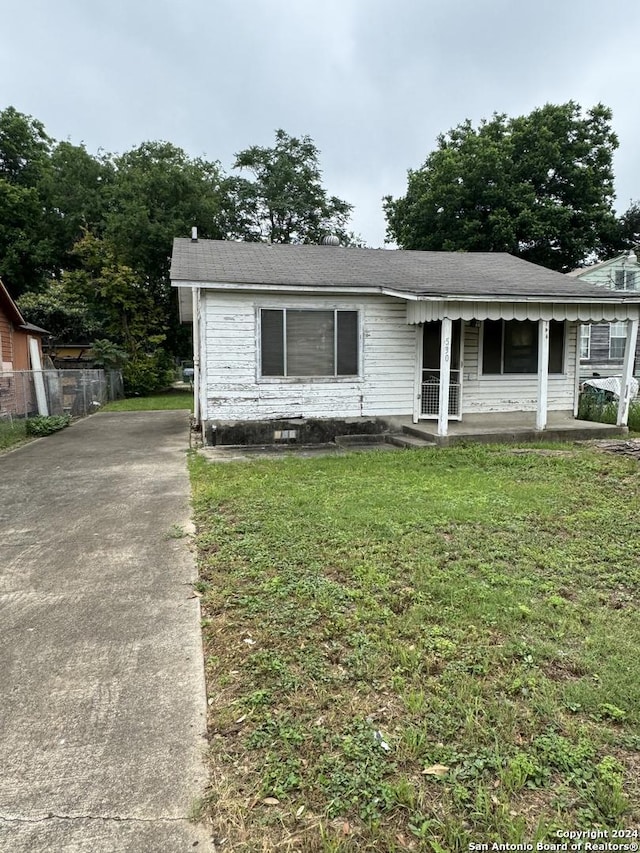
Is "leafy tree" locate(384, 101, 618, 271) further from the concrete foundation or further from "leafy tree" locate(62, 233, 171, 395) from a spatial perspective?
the concrete foundation

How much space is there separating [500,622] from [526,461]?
4901 mm

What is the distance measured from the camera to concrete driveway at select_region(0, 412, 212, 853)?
1690 mm

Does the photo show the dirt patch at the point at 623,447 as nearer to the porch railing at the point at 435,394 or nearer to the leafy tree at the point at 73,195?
the porch railing at the point at 435,394

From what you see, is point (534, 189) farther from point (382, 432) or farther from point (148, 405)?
point (382, 432)

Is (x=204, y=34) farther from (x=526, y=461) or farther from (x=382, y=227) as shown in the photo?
(x=382, y=227)

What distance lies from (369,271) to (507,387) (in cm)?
360

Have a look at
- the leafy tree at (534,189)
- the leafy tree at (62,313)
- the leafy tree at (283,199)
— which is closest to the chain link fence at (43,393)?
the leafy tree at (62,313)

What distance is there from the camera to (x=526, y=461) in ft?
24.0

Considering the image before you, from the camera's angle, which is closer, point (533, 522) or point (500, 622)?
point (500, 622)

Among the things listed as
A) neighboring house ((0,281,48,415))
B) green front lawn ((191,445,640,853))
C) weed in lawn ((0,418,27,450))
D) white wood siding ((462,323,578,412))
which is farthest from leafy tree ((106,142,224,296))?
green front lawn ((191,445,640,853))

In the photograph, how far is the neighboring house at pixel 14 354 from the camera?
12.2 m

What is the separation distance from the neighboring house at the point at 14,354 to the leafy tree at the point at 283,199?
15036mm

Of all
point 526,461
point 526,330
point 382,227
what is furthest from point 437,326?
point 382,227

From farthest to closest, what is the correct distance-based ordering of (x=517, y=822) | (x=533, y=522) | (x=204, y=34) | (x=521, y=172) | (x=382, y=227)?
1. (x=382, y=227)
2. (x=521, y=172)
3. (x=204, y=34)
4. (x=533, y=522)
5. (x=517, y=822)
